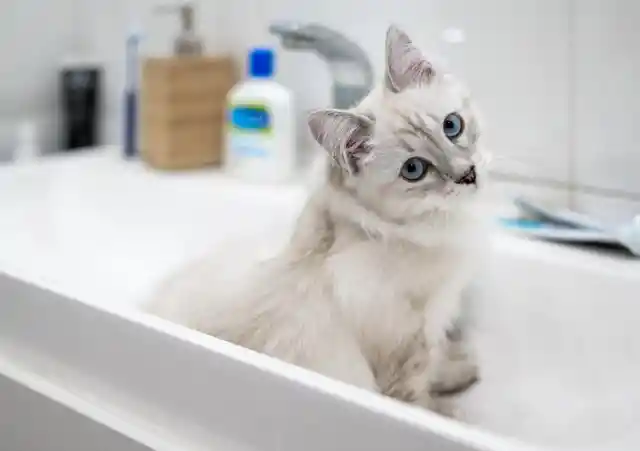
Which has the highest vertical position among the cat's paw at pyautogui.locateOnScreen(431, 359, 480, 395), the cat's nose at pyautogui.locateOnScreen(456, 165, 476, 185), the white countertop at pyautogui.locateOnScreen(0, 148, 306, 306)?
the cat's nose at pyautogui.locateOnScreen(456, 165, 476, 185)

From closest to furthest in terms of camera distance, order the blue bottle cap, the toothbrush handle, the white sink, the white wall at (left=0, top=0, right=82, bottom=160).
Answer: the white sink
the blue bottle cap
the toothbrush handle
the white wall at (left=0, top=0, right=82, bottom=160)

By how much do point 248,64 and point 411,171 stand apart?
0.71 metres

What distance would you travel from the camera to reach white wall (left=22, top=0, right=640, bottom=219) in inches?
39.8

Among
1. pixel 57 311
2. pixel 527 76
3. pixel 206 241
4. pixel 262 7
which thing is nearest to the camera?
pixel 57 311

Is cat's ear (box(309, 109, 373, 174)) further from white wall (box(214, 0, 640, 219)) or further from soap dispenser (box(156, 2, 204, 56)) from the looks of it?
soap dispenser (box(156, 2, 204, 56))

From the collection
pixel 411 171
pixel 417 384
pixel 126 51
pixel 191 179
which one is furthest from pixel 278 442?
pixel 126 51

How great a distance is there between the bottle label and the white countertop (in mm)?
57

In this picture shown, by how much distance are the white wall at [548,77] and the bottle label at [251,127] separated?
0.58 ft

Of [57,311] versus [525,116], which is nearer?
[57,311]

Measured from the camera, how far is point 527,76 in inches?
42.8

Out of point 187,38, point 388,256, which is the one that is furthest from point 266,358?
point 187,38

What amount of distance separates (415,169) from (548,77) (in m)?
0.42

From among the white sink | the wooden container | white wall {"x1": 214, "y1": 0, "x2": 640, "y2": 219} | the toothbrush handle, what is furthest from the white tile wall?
the toothbrush handle

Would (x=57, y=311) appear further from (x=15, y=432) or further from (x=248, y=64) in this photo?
(x=248, y=64)
